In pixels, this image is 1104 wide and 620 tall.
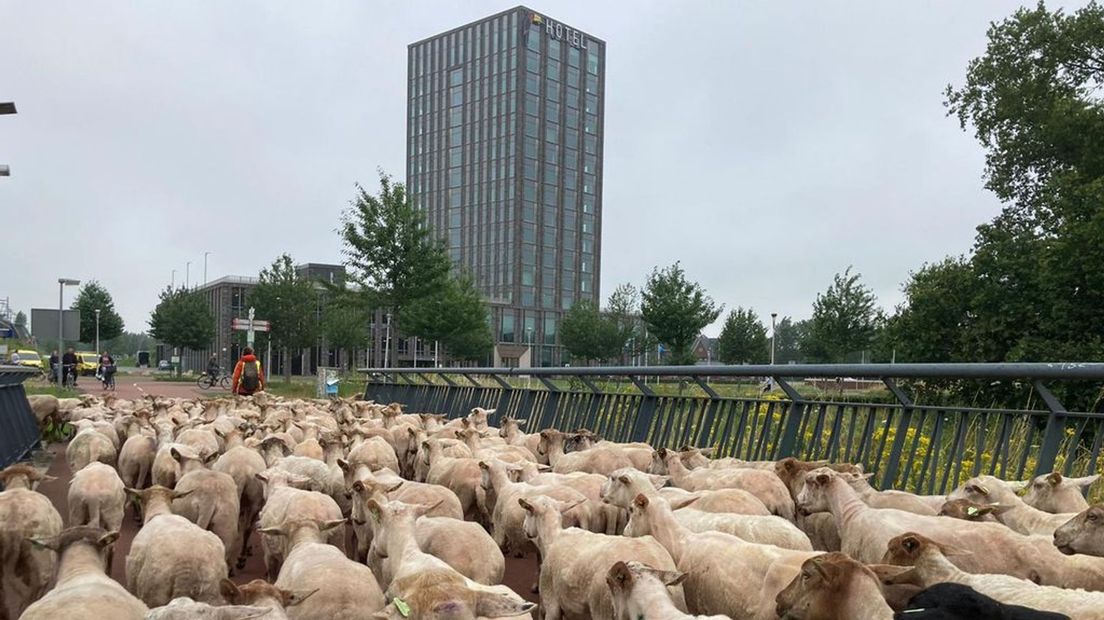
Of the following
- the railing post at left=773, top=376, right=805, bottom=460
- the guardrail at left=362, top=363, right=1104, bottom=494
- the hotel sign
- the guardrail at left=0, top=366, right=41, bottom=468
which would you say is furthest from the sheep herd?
the hotel sign

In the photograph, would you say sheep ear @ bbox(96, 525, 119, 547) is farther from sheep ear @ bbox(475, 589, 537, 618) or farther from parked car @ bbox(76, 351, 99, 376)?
parked car @ bbox(76, 351, 99, 376)

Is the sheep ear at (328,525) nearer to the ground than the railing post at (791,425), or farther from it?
nearer to the ground

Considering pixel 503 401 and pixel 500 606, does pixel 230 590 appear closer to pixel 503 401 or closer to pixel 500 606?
pixel 500 606

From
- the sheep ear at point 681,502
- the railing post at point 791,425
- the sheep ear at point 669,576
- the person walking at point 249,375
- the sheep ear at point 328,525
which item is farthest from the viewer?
the person walking at point 249,375

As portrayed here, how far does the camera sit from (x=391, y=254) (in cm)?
3022

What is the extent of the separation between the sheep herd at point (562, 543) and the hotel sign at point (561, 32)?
94610mm

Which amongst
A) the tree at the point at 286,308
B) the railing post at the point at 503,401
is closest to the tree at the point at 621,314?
the tree at the point at 286,308

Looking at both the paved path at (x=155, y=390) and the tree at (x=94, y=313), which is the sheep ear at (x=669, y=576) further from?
the tree at (x=94, y=313)

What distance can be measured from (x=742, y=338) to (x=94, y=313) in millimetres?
48742

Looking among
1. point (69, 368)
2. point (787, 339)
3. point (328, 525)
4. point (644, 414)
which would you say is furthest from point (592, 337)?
point (787, 339)

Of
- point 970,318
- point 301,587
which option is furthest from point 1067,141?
point 301,587

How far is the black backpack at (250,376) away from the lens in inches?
711

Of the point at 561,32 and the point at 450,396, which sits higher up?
the point at 561,32

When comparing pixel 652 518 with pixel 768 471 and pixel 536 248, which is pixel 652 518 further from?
pixel 536 248
